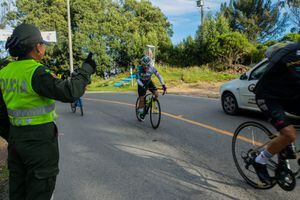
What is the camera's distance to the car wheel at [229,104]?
9898 mm

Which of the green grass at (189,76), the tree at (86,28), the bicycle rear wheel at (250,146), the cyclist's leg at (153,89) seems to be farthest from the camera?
the tree at (86,28)

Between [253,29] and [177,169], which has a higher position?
[253,29]

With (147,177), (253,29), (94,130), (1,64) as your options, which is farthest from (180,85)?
(253,29)

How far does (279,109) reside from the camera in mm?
3803

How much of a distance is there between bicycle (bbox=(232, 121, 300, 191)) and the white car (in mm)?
4423

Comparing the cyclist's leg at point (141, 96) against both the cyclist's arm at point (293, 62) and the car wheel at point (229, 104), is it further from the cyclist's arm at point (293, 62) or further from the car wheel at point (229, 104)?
the cyclist's arm at point (293, 62)

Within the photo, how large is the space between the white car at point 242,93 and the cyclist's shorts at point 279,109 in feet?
16.6

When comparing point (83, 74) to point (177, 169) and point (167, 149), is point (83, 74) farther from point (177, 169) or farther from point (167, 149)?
point (167, 149)

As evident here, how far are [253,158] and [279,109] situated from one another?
35.2 inches

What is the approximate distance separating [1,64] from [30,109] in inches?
28.8

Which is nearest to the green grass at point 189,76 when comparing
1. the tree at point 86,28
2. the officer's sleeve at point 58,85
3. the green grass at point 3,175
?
the tree at point 86,28

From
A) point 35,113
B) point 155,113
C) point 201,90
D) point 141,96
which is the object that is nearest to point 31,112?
point 35,113

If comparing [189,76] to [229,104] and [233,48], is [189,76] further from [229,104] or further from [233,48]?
[229,104]

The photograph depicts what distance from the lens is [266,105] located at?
390 cm
